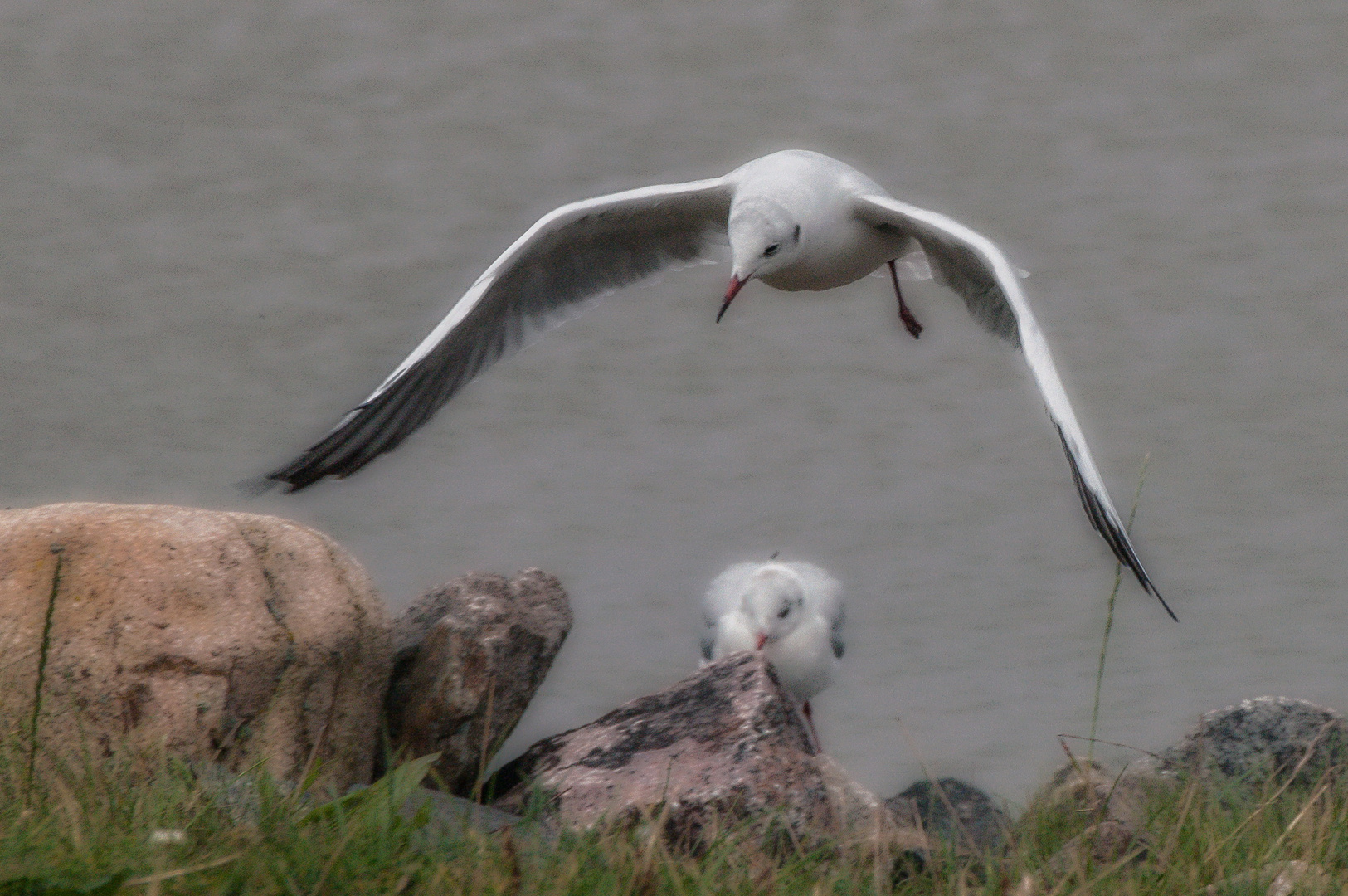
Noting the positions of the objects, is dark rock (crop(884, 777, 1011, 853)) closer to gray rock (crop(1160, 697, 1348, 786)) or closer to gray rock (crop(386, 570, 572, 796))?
gray rock (crop(1160, 697, 1348, 786))

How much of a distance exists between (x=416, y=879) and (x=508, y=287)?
98.1 inches

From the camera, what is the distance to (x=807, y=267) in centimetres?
397

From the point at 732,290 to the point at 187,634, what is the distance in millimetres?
1517

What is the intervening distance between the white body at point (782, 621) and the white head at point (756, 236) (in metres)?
1.27

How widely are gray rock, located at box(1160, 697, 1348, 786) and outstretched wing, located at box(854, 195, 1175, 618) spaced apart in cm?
104

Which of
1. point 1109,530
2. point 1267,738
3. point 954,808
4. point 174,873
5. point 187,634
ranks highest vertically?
point 1109,530

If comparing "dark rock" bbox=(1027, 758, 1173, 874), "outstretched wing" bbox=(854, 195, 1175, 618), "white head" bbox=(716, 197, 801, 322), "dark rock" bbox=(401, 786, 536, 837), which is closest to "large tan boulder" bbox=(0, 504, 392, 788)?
"dark rock" bbox=(401, 786, 536, 837)

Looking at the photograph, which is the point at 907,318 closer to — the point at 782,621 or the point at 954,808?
the point at 782,621

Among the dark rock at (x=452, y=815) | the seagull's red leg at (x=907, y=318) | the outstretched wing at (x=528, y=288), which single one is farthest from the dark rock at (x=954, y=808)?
the outstretched wing at (x=528, y=288)

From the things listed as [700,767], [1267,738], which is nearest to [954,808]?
[700,767]

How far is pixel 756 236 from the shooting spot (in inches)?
145

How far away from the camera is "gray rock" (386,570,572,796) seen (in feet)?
11.2

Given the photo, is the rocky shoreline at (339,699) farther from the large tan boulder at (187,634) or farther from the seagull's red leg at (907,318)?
the seagull's red leg at (907,318)

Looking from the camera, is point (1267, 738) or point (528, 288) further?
point (528, 288)
